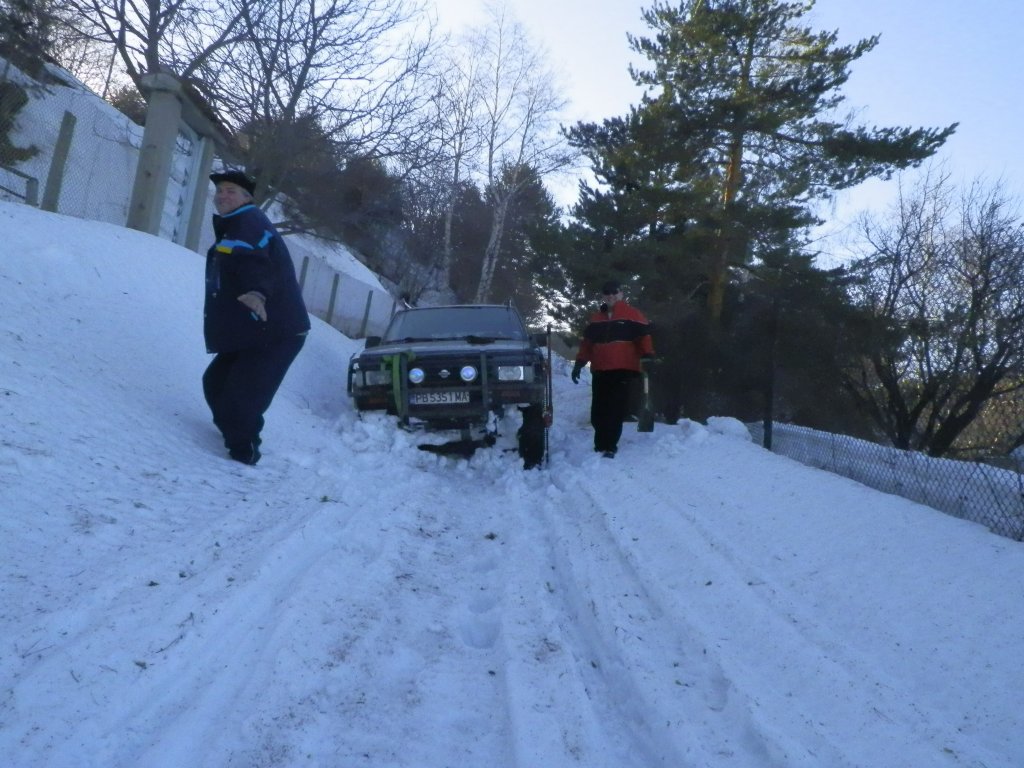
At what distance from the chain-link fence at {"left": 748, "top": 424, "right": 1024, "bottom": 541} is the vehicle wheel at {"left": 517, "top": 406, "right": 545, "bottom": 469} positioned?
2.41 meters

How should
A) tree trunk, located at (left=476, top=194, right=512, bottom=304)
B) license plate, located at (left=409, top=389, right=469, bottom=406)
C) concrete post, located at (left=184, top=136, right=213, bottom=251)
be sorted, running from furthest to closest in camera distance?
tree trunk, located at (left=476, top=194, right=512, bottom=304) → concrete post, located at (left=184, top=136, right=213, bottom=251) → license plate, located at (left=409, top=389, right=469, bottom=406)

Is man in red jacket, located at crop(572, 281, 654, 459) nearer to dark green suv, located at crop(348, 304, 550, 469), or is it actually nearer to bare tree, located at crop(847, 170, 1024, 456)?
dark green suv, located at crop(348, 304, 550, 469)

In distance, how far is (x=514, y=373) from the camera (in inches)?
279

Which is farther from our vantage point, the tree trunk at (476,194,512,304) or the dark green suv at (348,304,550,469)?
the tree trunk at (476,194,512,304)

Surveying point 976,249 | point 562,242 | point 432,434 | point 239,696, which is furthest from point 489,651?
point 562,242

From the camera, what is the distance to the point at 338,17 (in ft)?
49.9

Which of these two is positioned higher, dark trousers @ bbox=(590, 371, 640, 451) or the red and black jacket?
the red and black jacket

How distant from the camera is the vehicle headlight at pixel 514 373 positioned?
7.07 meters

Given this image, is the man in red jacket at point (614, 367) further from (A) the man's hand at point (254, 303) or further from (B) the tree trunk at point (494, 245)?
(B) the tree trunk at point (494, 245)

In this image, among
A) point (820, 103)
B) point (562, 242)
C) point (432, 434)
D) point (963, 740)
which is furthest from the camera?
point (562, 242)

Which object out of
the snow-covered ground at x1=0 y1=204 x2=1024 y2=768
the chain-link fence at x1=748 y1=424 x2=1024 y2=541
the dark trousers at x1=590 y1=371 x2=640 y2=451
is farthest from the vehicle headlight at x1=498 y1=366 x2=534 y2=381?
the chain-link fence at x1=748 y1=424 x2=1024 y2=541

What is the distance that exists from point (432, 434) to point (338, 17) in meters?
11.3

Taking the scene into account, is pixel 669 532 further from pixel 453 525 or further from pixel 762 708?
pixel 762 708

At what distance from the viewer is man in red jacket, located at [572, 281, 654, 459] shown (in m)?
7.37
